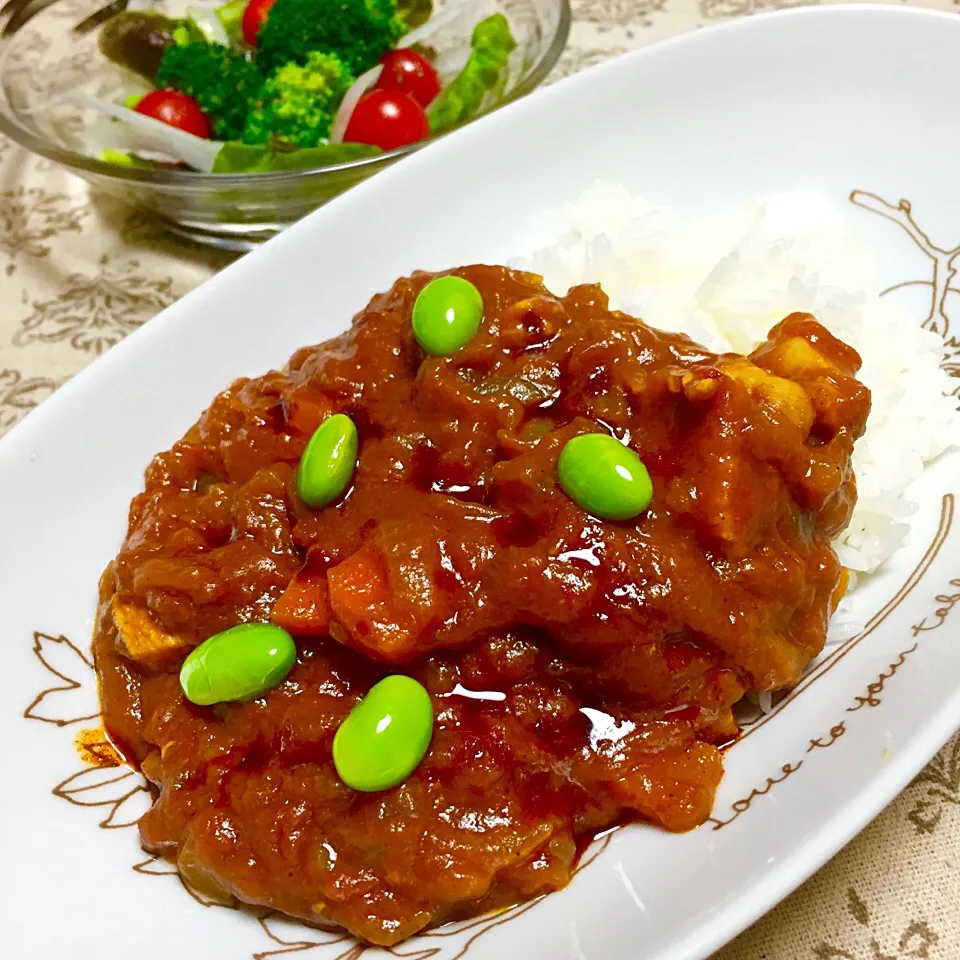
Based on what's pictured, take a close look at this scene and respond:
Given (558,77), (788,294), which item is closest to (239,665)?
(788,294)

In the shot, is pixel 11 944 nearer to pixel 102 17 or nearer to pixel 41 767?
pixel 41 767

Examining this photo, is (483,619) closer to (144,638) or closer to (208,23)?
(144,638)

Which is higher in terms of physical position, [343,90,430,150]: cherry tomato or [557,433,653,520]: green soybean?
[557,433,653,520]: green soybean

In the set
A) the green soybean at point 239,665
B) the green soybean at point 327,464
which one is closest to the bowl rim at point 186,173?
the green soybean at point 327,464

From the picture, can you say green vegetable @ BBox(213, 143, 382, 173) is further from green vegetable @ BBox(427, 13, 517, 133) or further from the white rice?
the white rice

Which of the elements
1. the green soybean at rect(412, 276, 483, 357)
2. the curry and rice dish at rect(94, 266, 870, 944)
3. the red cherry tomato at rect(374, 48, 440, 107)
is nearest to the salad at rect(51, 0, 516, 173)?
the red cherry tomato at rect(374, 48, 440, 107)

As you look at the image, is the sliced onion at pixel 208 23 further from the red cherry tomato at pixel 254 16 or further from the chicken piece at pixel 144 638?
the chicken piece at pixel 144 638
